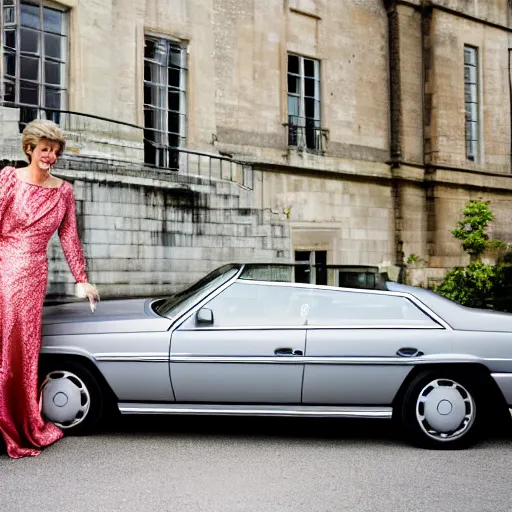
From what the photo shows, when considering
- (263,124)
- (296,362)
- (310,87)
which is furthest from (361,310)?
(310,87)

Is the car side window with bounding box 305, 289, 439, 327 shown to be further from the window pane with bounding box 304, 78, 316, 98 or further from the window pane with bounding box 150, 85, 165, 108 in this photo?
the window pane with bounding box 304, 78, 316, 98

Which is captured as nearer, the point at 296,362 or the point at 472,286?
the point at 296,362

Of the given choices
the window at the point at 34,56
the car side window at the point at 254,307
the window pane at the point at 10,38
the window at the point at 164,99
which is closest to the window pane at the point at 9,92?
the window at the point at 34,56

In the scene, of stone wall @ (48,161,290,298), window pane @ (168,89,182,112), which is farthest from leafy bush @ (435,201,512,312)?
window pane @ (168,89,182,112)

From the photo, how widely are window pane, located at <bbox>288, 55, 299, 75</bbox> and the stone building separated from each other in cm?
3

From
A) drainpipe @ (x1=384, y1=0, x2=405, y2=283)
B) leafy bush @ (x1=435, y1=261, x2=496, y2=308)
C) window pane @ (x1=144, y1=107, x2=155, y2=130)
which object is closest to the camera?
window pane @ (x1=144, y1=107, x2=155, y2=130)

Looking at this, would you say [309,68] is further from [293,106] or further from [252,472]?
[252,472]

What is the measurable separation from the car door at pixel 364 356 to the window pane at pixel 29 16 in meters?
8.38

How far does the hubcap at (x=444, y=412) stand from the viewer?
17.1 feet

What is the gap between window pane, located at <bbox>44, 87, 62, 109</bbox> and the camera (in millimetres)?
11820

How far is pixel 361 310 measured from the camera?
17.9ft

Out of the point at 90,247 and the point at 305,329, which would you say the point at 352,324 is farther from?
the point at 90,247

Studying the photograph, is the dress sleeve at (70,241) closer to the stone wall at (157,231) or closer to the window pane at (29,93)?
the stone wall at (157,231)

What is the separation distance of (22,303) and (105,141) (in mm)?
7396
